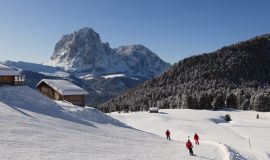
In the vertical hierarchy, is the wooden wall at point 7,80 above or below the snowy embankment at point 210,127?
above

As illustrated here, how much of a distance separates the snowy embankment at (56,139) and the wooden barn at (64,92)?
49.3 ft

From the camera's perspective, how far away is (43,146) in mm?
28156

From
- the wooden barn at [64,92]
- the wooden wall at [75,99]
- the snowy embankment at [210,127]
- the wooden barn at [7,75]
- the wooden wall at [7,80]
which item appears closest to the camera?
the wooden barn at [7,75]

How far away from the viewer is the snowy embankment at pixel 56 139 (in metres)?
26.7

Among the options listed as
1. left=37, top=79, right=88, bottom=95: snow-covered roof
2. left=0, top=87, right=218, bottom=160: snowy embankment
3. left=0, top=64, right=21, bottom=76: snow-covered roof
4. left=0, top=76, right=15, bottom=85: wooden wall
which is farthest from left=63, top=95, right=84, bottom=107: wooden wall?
left=0, top=87, right=218, bottom=160: snowy embankment

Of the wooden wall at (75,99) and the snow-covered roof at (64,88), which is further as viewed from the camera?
the wooden wall at (75,99)

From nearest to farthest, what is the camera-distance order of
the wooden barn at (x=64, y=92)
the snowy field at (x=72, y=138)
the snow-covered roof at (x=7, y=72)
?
the snowy field at (x=72, y=138) < the snow-covered roof at (x=7, y=72) < the wooden barn at (x=64, y=92)

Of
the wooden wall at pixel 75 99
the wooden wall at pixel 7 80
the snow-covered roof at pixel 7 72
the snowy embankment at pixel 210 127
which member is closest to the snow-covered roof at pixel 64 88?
the wooden wall at pixel 75 99

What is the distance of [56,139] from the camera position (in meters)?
31.5

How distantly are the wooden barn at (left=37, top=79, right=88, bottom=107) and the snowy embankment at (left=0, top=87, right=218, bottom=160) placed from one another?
15.0m

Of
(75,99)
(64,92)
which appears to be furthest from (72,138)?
(75,99)

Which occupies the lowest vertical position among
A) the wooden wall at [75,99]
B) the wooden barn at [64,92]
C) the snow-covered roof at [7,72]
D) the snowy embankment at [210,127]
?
the snowy embankment at [210,127]

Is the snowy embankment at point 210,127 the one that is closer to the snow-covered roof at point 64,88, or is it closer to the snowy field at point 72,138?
the snowy field at point 72,138

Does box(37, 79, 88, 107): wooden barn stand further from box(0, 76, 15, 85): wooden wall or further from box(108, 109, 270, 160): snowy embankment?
box(108, 109, 270, 160): snowy embankment
